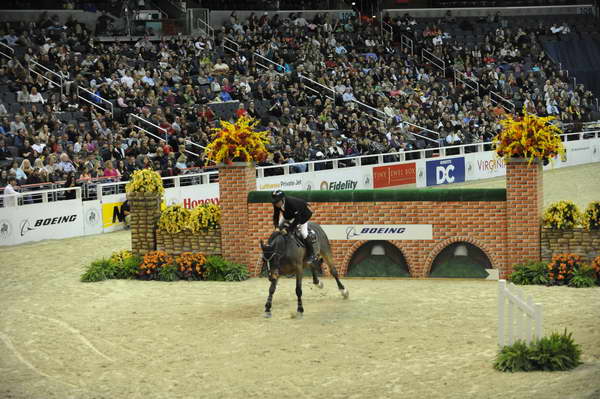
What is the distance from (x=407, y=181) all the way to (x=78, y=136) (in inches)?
545

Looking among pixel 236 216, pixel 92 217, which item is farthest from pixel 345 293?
pixel 92 217

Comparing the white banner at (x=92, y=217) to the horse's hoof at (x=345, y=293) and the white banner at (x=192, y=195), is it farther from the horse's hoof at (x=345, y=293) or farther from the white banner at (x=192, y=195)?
the horse's hoof at (x=345, y=293)

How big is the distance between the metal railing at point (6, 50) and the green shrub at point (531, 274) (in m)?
22.6

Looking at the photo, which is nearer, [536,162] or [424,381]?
[424,381]

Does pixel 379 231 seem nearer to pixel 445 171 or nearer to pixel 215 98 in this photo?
pixel 215 98

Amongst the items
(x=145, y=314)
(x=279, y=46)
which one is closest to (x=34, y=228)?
(x=145, y=314)

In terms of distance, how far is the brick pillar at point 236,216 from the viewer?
2142 cm

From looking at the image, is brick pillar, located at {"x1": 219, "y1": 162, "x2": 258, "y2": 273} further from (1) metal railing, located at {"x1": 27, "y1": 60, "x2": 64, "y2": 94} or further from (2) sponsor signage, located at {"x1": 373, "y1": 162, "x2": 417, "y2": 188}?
(2) sponsor signage, located at {"x1": 373, "y1": 162, "x2": 417, "y2": 188}

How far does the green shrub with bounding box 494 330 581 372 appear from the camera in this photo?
1265cm

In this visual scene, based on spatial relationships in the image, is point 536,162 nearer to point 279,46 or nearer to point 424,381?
point 424,381

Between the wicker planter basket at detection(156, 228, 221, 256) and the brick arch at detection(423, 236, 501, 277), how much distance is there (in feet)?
15.8

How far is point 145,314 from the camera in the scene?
17.8 m

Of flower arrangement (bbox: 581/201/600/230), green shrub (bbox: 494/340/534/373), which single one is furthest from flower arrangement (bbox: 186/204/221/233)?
green shrub (bbox: 494/340/534/373)

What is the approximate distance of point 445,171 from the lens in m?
39.6
